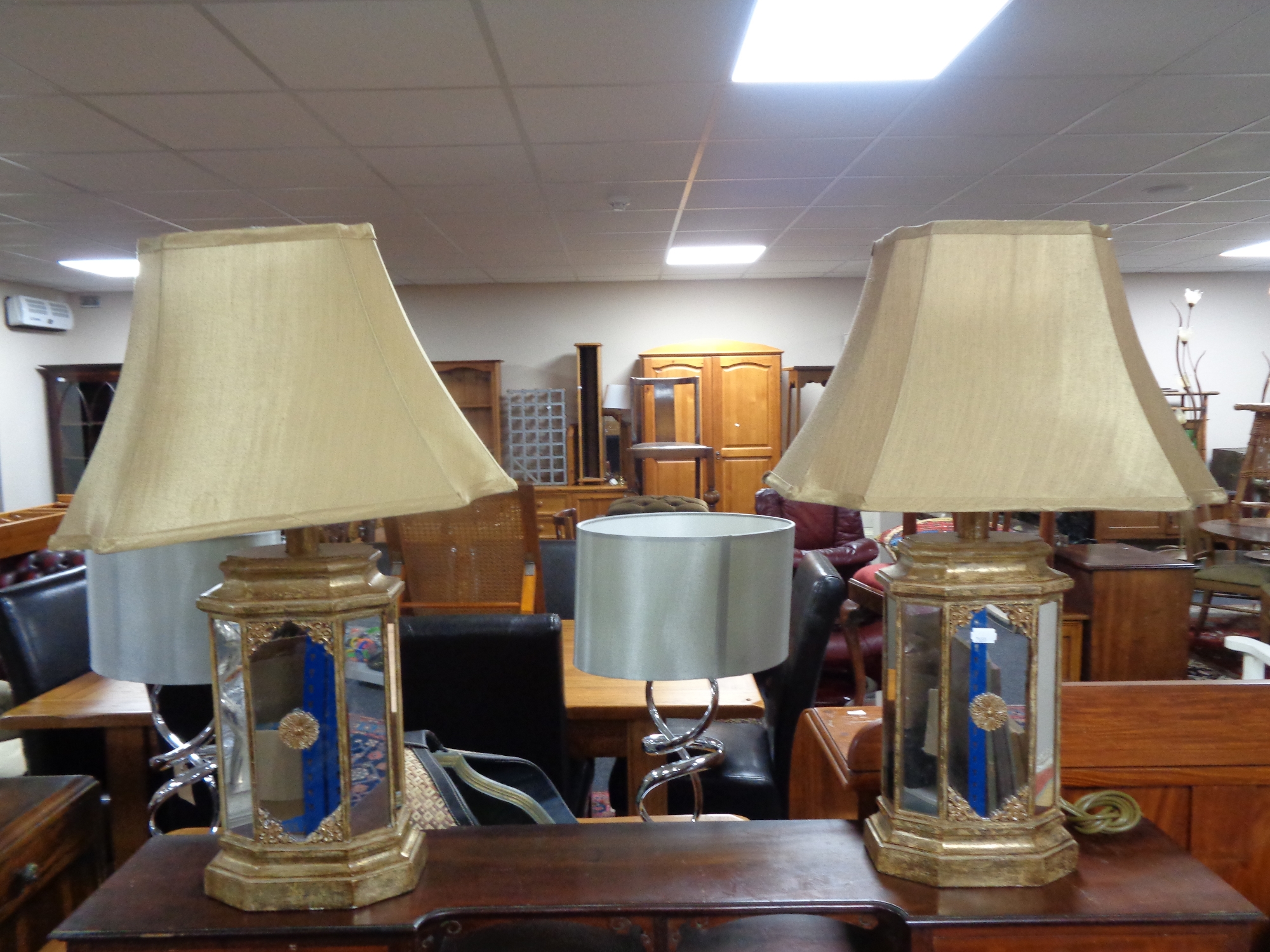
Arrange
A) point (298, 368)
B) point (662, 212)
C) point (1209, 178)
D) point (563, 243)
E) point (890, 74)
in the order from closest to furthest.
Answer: point (298, 368), point (890, 74), point (1209, 178), point (662, 212), point (563, 243)

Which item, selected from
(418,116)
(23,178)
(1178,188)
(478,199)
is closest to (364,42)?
(418,116)

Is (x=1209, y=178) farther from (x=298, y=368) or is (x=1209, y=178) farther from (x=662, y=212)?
(x=298, y=368)

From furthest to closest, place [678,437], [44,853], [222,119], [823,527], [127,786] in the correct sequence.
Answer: [678,437] < [823,527] < [222,119] < [127,786] < [44,853]

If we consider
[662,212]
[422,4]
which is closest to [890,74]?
[422,4]

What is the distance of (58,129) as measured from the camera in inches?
111

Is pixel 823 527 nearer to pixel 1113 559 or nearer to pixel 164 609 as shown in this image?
pixel 1113 559

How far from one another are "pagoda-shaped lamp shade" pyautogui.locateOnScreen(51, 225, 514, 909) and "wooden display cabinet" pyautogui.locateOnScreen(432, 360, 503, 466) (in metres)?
5.72

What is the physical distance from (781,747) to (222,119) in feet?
9.33

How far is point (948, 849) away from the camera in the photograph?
733 millimetres

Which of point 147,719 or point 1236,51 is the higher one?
point 1236,51

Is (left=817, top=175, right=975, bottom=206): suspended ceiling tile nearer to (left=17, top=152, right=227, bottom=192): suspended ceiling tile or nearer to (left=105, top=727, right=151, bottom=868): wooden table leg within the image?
(left=17, top=152, right=227, bottom=192): suspended ceiling tile

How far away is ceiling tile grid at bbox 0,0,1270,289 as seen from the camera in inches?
85.2

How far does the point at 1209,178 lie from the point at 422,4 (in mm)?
3794

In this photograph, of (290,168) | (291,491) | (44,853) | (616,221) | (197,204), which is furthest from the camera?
(616,221)
